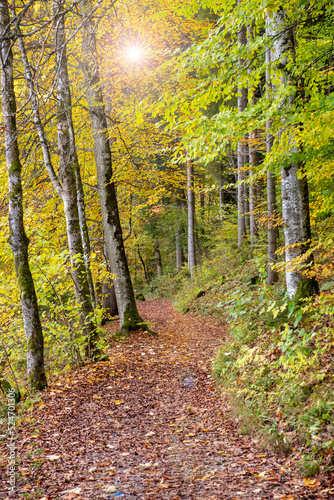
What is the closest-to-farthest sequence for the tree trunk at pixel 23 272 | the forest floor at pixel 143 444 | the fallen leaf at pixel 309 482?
the fallen leaf at pixel 309 482 < the forest floor at pixel 143 444 < the tree trunk at pixel 23 272

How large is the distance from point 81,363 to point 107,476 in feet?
12.1

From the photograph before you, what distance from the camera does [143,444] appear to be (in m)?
4.20

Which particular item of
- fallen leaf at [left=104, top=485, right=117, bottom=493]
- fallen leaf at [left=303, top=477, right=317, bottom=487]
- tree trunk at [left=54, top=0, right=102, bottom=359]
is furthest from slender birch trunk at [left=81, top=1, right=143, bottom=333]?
fallen leaf at [left=303, top=477, right=317, bottom=487]

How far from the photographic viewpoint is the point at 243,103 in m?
11.5

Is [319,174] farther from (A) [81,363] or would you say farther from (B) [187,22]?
(B) [187,22]

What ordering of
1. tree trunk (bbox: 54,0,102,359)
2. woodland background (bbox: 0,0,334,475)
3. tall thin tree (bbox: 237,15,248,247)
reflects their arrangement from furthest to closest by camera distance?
tall thin tree (bbox: 237,15,248,247)
tree trunk (bbox: 54,0,102,359)
woodland background (bbox: 0,0,334,475)

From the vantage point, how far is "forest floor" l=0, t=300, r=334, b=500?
3.05 meters

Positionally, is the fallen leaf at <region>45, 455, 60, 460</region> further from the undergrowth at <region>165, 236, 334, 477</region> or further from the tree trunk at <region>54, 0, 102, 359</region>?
the tree trunk at <region>54, 0, 102, 359</region>

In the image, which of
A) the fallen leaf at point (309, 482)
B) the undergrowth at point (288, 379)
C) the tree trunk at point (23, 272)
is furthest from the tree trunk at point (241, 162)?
the fallen leaf at point (309, 482)

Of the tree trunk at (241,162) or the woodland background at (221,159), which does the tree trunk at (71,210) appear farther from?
the tree trunk at (241,162)

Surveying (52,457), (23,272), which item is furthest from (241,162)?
(52,457)

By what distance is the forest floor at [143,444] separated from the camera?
10.0 ft

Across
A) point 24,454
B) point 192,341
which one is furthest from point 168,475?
point 192,341

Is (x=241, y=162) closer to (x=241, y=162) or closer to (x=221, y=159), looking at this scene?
(x=241, y=162)
